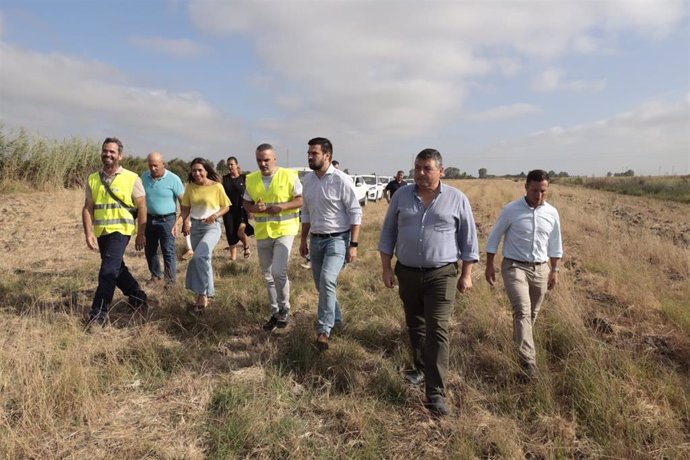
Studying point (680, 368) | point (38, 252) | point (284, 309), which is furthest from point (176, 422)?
point (38, 252)

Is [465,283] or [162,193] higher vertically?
[162,193]

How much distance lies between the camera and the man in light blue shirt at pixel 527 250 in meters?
3.56

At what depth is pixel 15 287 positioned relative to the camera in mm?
5453

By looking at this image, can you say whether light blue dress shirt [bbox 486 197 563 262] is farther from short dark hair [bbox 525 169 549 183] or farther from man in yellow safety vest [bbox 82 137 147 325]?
man in yellow safety vest [bbox 82 137 147 325]

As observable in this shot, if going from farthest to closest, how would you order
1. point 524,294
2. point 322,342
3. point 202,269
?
point 202,269, point 322,342, point 524,294

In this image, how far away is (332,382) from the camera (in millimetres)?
3354

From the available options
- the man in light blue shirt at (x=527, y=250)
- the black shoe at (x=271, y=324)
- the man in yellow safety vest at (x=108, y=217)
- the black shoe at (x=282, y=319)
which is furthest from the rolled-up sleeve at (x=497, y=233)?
the man in yellow safety vest at (x=108, y=217)

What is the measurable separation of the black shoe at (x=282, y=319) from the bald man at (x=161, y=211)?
187cm

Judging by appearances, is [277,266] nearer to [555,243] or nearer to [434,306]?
[434,306]

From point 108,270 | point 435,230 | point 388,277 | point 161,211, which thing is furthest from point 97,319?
point 435,230

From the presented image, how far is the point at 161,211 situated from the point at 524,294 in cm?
445

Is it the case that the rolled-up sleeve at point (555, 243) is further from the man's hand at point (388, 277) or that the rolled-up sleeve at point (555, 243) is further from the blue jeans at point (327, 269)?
the blue jeans at point (327, 269)

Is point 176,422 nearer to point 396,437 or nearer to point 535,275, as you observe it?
point 396,437

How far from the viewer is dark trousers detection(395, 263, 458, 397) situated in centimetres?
300
